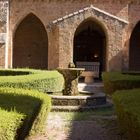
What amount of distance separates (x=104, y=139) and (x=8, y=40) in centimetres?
1669

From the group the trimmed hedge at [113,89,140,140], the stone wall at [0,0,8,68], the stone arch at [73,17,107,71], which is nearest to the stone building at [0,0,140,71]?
the stone wall at [0,0,8,68]

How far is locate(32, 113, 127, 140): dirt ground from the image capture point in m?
9.34

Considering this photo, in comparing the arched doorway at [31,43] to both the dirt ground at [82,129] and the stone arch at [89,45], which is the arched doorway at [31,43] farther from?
the dirt ground at [82,129]

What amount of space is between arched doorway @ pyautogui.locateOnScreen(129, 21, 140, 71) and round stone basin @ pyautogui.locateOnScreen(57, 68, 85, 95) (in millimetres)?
14046

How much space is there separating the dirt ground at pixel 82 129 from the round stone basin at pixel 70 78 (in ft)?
10.6

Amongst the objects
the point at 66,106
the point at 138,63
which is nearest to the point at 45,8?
the point at 138,63

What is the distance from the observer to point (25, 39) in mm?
28547

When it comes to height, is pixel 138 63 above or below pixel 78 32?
below

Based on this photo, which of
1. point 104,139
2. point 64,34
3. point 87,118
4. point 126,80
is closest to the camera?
point 104,139

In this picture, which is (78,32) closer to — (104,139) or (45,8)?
(45,8)

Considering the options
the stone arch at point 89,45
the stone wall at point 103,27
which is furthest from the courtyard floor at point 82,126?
the stone arch at point 89,45

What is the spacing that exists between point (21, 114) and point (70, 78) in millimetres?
8537

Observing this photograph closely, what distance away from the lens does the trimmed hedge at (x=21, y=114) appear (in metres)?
6.14

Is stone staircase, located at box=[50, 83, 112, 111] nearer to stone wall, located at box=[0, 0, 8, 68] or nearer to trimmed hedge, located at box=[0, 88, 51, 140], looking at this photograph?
trimmed hedge, located at box=[0, 88, 51, 140]
